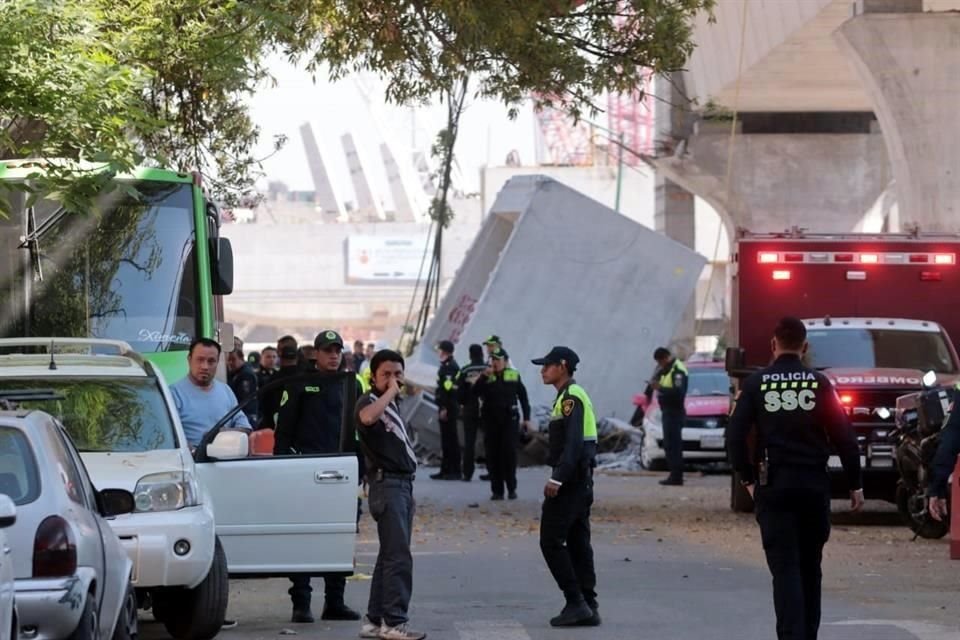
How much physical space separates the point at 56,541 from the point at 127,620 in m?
1.56

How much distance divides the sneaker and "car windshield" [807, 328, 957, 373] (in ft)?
29.6

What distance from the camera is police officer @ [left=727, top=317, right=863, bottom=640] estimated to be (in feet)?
30.4

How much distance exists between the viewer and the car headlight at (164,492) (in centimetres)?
1014

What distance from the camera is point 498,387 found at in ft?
75.5

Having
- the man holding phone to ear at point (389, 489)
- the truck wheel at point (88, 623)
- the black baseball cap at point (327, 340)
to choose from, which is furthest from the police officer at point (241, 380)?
the truck wheel at point (88, 623)

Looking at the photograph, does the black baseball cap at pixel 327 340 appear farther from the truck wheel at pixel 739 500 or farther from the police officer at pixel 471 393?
the police officer at pixel 471 393

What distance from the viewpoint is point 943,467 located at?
11.6 m

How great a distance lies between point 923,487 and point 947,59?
13.7 metres

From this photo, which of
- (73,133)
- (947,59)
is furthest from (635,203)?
(73,133)

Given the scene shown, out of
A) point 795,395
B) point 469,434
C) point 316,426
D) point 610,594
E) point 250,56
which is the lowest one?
point 610,594

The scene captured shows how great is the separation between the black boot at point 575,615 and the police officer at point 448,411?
13918 millimetres

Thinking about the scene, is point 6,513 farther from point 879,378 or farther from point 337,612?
point 879,378

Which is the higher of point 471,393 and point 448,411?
point 471,393

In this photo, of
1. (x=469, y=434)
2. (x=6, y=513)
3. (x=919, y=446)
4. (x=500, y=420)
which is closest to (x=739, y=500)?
(x=500, y=420)
